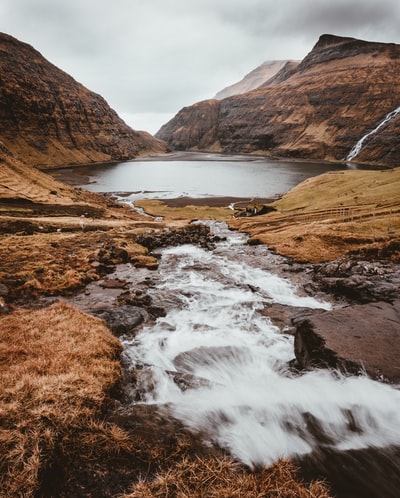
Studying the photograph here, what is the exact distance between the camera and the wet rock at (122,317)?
13.7 m

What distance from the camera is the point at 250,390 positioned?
973 centimetres

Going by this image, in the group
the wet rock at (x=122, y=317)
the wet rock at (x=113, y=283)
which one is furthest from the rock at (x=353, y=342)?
the wet rock at (x=113, y=283)

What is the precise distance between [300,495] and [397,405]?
16.9 ft

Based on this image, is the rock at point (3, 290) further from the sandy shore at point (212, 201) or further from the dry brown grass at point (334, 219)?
the sandy shore at point (212, 201)

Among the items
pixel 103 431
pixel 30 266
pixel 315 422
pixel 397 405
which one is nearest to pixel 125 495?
pixel 103 431

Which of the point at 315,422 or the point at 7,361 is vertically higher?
the point at 7,361

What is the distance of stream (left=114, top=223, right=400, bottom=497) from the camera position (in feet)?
25.2

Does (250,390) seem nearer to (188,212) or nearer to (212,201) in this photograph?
(188,212)

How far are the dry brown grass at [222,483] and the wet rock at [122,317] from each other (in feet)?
26.7

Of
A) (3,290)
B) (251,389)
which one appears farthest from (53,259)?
(251,389)

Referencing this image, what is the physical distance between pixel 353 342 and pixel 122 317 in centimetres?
1105

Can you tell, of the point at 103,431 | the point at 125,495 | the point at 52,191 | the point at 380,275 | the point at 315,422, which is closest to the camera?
the point at 125,495

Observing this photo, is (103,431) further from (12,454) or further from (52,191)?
(52,191)

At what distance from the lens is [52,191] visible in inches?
2261
